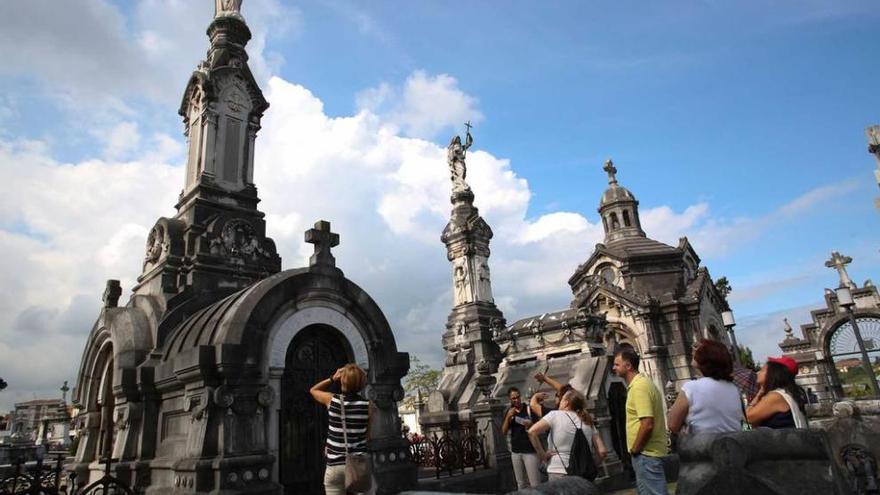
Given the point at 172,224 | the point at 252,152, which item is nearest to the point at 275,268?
the point at 172,224

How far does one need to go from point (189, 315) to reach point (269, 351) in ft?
9.67

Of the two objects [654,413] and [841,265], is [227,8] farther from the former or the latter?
[841,265]

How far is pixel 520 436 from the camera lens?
25.3 ft

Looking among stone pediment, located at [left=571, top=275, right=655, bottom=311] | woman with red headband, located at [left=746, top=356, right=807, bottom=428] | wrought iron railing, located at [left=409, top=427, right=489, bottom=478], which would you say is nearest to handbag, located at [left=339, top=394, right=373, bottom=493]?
woman with red headband, located at [left=746, top=356, right=807, bottom=428]

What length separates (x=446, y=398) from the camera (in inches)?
617

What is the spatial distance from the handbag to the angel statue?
1754cm

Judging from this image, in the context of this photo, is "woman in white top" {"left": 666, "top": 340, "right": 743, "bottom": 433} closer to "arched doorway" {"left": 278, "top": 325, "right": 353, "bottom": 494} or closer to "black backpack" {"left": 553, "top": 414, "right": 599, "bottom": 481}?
"black backpack" {"left": 553, "top": 414, "right": 599, "bottom": 481}

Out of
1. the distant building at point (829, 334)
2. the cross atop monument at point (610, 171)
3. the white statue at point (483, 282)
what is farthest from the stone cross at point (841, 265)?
Answer: the white statue at point (483, 282)

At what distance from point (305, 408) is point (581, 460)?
432 cm

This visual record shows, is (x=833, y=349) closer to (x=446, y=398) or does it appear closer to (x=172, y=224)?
(x=446, y=398)

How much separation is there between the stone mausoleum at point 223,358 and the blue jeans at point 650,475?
4540mm

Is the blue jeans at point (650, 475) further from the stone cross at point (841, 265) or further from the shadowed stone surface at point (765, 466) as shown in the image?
the stone cross at point (841, 265)

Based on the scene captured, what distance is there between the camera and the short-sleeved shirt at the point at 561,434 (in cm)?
543

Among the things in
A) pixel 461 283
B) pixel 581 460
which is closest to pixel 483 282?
pixel 461 283
